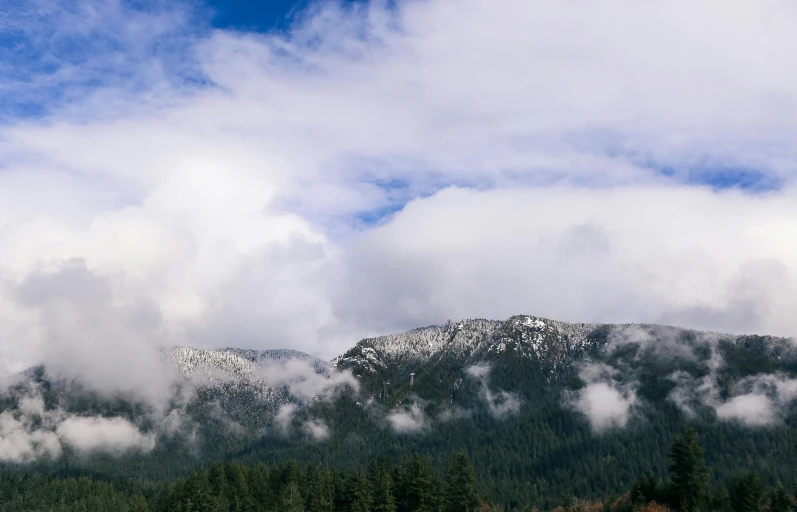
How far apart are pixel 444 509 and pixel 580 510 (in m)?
38.6

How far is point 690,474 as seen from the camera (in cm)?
10056

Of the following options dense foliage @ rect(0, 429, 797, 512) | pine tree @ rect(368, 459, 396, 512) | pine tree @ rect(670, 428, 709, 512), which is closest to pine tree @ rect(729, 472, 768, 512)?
dense foliage @ rect(0, 429, 797, 512)

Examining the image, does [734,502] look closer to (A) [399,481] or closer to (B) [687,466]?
(B) [687,466]

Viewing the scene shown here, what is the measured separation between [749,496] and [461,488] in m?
52.8

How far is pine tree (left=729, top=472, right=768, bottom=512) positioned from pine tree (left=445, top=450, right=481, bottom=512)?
48.2 metres

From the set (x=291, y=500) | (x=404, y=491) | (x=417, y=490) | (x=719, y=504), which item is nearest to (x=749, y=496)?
(x=719, y=504)

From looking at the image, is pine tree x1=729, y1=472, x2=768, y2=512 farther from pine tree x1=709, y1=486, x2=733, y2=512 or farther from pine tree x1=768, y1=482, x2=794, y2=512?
pine tree x1=768, y1=482, x2=794, y2=512

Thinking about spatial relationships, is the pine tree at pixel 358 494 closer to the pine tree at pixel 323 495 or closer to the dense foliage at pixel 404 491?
the dense foliage at pixel 404 491

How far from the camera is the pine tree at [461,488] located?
400 feet

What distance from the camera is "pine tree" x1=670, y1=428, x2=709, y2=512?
99.6 m

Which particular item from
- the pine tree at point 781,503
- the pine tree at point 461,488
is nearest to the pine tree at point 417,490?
the pine tree at point 461,488

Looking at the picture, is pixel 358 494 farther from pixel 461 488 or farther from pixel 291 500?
pixel 461 488

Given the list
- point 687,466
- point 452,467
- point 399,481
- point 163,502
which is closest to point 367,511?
point 399,481

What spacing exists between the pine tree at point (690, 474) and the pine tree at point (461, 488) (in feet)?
128
